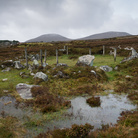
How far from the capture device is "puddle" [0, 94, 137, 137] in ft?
30.0

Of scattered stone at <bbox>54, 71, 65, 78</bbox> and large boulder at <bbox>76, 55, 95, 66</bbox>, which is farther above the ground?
large boulder at <bbox>76, 55, 95, 66</bbox>

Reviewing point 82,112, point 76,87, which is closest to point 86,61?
point 76,87

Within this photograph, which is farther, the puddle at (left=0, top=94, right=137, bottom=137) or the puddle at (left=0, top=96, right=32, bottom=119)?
the puddle at (left=0, top=96, right=32, bottom=119)

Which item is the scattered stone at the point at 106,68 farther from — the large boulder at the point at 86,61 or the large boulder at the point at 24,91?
the large boulder at the point at 24,91

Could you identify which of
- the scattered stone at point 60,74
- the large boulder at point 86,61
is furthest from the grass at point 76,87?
the large boulder at point 86,61

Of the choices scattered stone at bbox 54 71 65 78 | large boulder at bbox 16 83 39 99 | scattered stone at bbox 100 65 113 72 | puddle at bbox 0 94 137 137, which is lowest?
puddle at bbox 0 94 137 137

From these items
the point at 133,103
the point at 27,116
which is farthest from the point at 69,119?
the point at 133,103

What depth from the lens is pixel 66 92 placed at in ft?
49.3

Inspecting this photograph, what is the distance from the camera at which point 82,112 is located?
10.8 metres

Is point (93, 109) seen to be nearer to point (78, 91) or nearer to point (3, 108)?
point (78, 91)

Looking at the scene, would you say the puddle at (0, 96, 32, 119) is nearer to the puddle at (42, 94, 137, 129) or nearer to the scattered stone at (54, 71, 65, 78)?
the puddle at (42, 94, 137, 129)

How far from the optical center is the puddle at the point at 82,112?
913 cm

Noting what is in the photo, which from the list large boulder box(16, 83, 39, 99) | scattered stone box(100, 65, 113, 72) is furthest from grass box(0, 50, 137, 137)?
scattered stone box(100, 65, 113, 72)

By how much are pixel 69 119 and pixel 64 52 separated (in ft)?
A: 128
